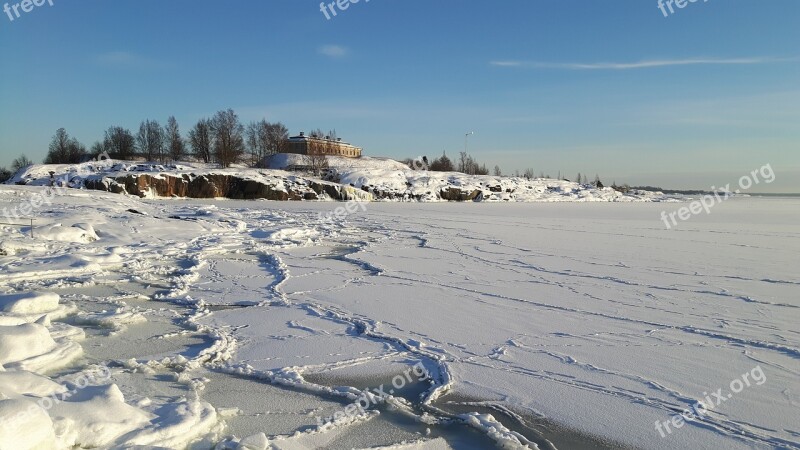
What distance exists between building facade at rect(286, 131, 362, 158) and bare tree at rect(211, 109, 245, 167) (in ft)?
39.8

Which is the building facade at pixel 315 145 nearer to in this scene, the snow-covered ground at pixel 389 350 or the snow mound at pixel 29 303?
the snow-covered ground at pixel 389 350

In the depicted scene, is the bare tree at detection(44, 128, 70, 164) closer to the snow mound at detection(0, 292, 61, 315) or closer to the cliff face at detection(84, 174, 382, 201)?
the cliff face at detection(84, 174, 382, 201)

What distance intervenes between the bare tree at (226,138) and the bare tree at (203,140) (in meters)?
0.79

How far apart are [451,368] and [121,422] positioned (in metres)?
3.13

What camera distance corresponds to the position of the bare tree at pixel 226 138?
64.0 metres

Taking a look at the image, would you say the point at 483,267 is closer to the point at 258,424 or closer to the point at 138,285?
the point at 138,285

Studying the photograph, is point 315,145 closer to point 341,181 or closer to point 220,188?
point 341,181

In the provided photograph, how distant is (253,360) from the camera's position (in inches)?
224

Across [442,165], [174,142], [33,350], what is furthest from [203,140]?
[33,350]

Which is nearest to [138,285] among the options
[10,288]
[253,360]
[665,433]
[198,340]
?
[10,288]

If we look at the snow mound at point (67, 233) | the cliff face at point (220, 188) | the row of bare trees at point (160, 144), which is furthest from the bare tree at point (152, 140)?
the snow mound at point (67, 233)

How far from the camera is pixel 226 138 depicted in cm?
6781

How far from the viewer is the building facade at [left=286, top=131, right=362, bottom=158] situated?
282 ft

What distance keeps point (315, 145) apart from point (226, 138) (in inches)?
758
